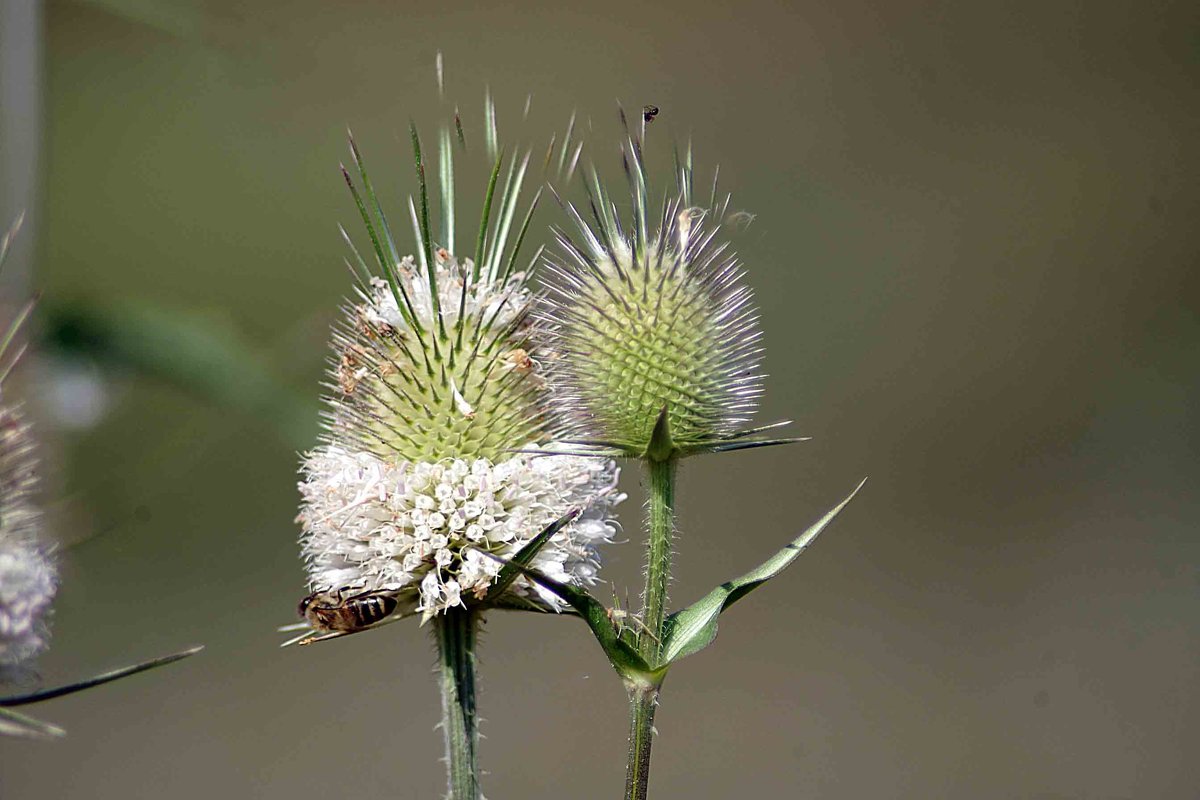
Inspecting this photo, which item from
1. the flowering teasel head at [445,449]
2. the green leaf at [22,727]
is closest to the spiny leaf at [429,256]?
the flowering teasel head at [445,449]

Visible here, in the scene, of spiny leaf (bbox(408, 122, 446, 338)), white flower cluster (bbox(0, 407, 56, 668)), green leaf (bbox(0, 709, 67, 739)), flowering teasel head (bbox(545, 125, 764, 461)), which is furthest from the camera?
flowering teasel head (bbox(545, 125, 764, 461))

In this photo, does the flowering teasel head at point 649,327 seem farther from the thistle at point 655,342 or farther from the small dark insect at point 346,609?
the small dark insect at point 346,609

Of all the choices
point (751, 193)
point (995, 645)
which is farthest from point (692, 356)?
point (751, 193)

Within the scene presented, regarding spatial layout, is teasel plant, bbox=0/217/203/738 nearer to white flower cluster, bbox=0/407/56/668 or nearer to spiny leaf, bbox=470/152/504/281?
white flower cluster, bbox=0/407/56/668

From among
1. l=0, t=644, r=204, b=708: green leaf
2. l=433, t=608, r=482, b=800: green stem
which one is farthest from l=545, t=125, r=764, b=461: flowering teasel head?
l=0, t=644, r=204, b=708: green leaf

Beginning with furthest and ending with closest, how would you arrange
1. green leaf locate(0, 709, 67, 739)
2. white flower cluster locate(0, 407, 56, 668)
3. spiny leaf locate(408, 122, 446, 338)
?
spiny leaf locate(408, 122, 446, 338), white flower cluster locate(0, 407, 56, 668), green leaf locate(0, 709, 67, 739)

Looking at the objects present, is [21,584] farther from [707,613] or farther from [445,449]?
[707,613]
